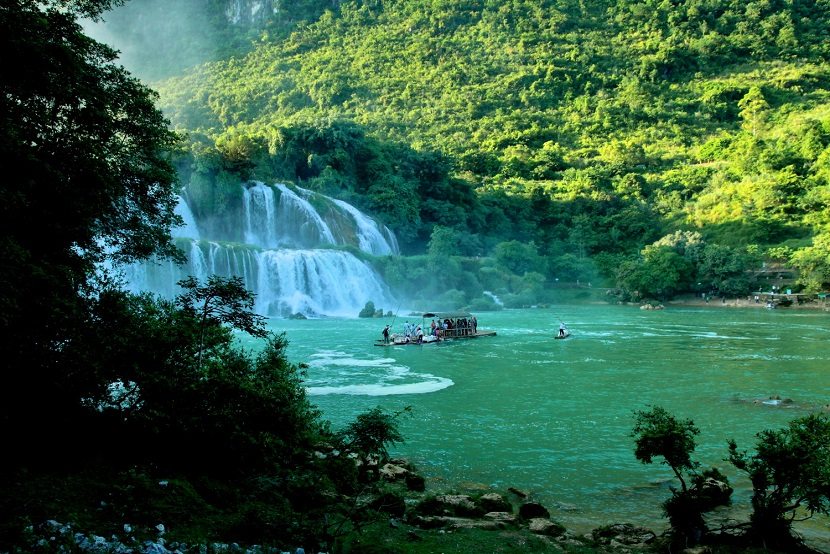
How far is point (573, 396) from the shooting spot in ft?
56.1

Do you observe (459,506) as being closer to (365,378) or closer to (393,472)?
(393,472)

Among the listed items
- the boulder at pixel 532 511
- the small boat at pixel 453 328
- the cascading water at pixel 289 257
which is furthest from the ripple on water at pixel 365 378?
the cascading water at pixel 289 257

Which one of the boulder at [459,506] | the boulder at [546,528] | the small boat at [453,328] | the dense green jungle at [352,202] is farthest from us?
the small boat at [453,328]

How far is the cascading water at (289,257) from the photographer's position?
119ft

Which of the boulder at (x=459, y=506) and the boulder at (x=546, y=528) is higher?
the boulder at (x=459, y=506)

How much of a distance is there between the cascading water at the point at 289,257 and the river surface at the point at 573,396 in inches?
207

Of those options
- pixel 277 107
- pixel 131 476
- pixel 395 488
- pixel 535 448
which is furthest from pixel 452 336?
pixel 277 107

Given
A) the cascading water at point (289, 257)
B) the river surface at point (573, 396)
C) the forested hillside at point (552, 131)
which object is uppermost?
the forested hillside at point (552, 131)

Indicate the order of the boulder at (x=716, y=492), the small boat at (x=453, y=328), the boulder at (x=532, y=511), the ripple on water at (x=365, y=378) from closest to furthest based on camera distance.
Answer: the boulder at (x=532, y=511), the boulder at (x=716, y=492), the ripple on water at (x=365, y=378), the small boat at (x=453, y=328)

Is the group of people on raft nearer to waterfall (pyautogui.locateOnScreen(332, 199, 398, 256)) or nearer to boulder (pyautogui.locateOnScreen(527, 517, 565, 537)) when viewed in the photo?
boulder (pyautogui.locateOnScreen(527, 517, 565, 537))

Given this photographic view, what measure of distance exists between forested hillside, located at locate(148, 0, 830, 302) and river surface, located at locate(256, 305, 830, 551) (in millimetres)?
20536

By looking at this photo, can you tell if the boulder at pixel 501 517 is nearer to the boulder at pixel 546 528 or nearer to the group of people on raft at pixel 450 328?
the boulder at pixel 546 528

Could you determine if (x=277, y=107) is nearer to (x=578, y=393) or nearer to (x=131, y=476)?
(x=578, y=393)

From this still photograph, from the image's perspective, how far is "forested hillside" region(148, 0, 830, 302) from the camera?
182 feet
